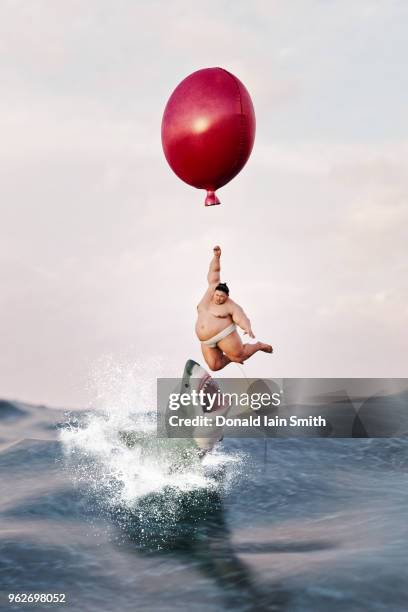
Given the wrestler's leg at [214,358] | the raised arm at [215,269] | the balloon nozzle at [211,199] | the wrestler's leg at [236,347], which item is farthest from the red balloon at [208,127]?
the wrestler's leg at [214,358]

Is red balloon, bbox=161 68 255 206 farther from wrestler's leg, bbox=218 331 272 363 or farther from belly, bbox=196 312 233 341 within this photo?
wrestler's leg, bbox=218 331 272 363

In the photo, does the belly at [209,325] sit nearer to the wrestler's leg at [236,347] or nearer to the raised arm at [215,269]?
the wrestler's leg at [236,347]

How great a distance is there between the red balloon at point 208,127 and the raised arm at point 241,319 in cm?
151

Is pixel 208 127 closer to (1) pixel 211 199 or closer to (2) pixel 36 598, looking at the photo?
(1) pixel 211 199

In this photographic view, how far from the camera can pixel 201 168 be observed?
7.48m

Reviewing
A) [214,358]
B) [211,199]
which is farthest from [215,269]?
[214,358]

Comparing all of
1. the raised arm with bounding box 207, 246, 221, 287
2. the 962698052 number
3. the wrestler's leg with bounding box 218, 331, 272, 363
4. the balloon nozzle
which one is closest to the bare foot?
the wrestler's leg with bounding box 218, 331, 272, 363

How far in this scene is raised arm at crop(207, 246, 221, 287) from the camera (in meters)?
7.87

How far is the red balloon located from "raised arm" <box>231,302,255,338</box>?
1.51 meters

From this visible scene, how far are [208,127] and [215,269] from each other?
1.71 metres

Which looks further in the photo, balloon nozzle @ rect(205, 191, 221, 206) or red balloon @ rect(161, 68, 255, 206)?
balloon nozzle @ rect(205, 191, 221, 206)

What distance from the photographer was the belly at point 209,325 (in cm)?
798

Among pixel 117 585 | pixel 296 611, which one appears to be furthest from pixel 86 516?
pixel 296 611

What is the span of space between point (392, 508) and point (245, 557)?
9.47ft
